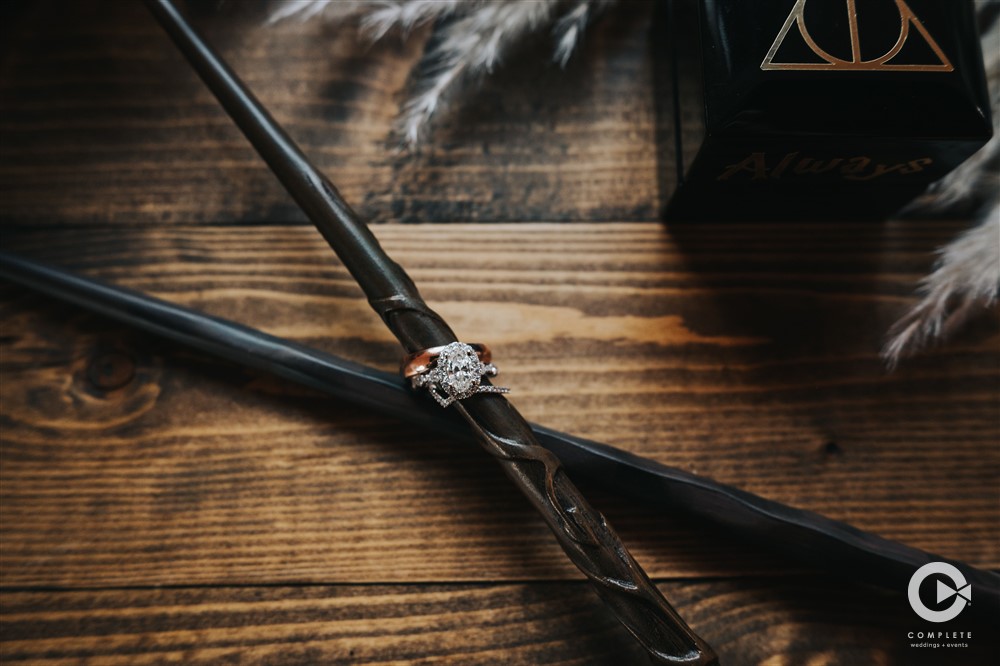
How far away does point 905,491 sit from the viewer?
62cm

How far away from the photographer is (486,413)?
542 millimetres

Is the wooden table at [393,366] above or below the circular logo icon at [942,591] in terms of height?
above

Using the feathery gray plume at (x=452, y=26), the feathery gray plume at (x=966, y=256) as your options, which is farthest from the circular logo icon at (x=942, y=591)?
the feathery gray plume at (x=452, y=26)

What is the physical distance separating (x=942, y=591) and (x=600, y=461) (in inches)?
12.0

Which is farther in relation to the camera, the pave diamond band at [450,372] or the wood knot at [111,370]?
the wood knot at [111,370]

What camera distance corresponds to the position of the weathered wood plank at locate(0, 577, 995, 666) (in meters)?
0.58

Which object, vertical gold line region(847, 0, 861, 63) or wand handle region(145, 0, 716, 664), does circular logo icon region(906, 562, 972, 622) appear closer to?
wand handle region(145, 0, 716, 664)

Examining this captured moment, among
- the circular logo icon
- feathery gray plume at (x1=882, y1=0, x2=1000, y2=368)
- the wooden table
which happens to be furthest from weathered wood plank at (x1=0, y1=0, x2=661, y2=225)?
the circular logo icon

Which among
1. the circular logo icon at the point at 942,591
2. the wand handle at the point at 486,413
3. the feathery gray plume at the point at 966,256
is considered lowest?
the circular logo icon at the point at 942,591

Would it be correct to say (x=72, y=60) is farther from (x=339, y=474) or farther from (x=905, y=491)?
(x=905, y=491)

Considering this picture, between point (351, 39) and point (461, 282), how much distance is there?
30 centimetres

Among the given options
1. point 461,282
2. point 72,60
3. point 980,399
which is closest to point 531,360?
point 461,282

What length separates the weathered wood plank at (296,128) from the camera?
0.69m

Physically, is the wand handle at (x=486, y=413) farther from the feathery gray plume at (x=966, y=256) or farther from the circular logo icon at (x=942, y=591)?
the feathery gray plume at (x=966, y=256)
